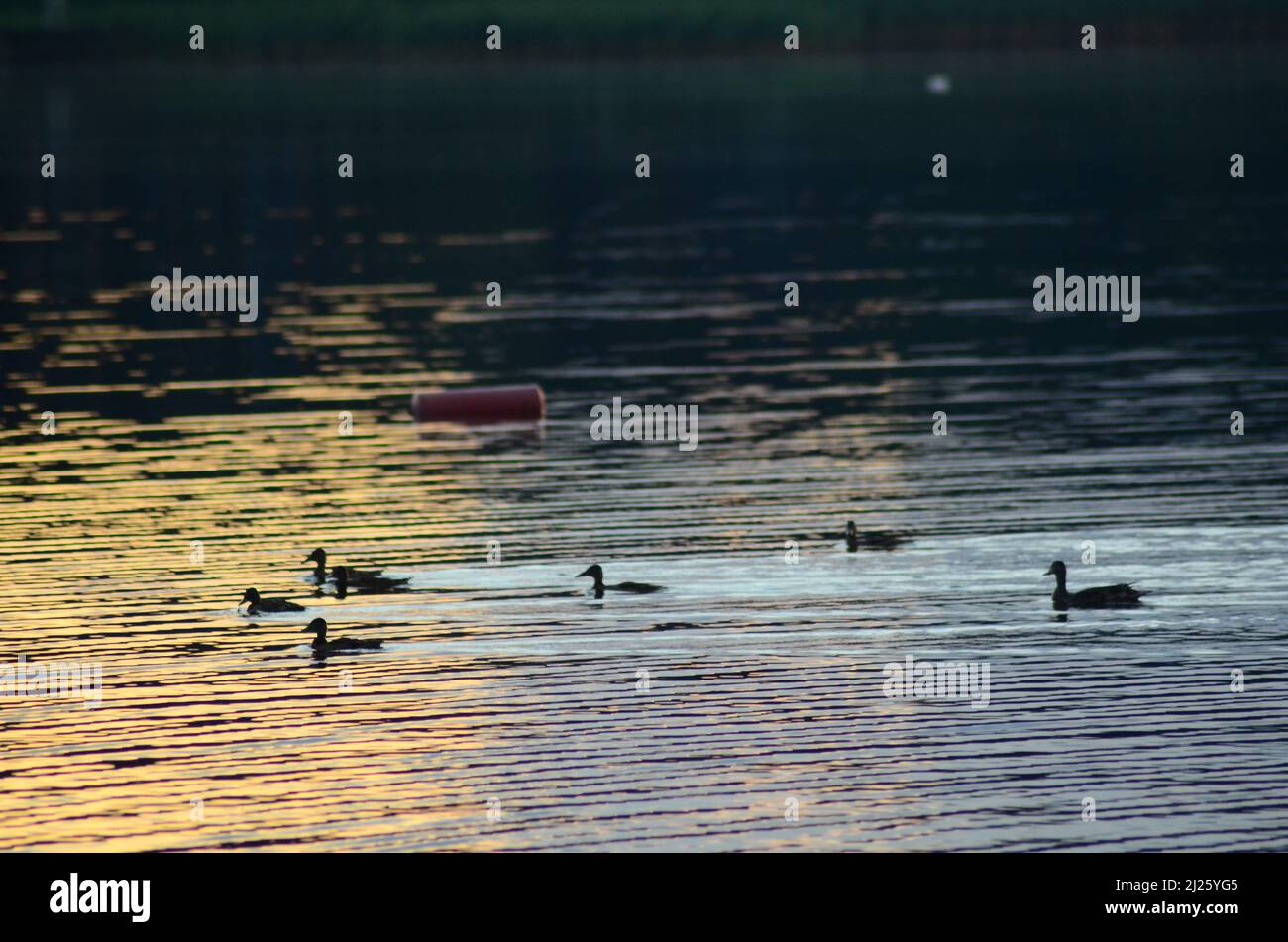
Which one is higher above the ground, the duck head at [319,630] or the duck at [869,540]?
the duck at [869,540]

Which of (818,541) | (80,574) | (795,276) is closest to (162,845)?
(80,574)

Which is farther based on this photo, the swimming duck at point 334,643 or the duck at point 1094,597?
the duck at point 1094,597

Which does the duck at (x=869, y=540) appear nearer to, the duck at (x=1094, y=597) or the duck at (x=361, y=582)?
the duck at (x=1094, y=597)

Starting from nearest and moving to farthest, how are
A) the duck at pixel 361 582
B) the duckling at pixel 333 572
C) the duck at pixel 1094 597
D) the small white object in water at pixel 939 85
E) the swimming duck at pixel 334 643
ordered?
the swimming duck at pixel 334 643 → the duck at pixel 1094 597 → the duck at pixel 361 582 → the duckling at pixel 333 572 → the small white object in water at pixel 939 85

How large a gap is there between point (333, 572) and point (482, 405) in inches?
522

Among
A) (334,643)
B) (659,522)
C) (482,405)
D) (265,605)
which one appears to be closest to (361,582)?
(265,605)

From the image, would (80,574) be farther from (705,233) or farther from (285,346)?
(705,233)

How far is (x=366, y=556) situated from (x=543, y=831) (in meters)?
11.9

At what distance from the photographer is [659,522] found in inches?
1411

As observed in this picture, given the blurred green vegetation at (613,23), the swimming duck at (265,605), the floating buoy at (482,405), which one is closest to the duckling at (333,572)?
the swimming duck at (265,605)

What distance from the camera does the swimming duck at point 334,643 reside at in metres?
29.3

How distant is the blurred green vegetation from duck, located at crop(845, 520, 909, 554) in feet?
404

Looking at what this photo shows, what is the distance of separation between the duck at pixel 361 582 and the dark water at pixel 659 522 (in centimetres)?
58

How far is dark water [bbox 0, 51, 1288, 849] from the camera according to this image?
24.2 metres
